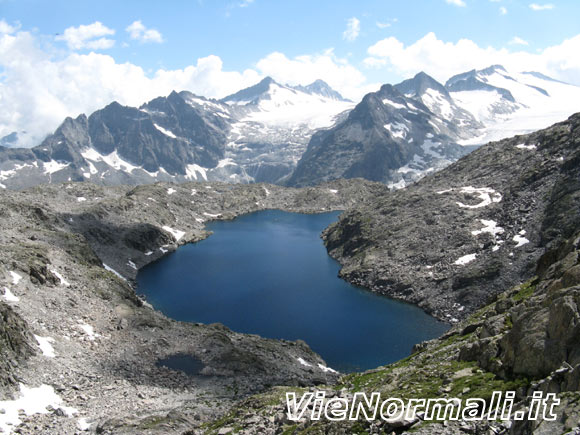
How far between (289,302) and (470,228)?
165 feet

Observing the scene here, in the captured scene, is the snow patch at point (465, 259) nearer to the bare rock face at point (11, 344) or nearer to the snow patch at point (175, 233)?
the bare rock face at point (11, 344)

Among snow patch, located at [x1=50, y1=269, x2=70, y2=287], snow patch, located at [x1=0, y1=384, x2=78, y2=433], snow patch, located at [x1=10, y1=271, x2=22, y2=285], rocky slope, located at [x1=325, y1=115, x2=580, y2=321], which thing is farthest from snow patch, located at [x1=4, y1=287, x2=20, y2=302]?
rocky slope, located at [x1=325, y1=115, x2=580, y2=321]

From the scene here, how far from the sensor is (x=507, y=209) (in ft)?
378

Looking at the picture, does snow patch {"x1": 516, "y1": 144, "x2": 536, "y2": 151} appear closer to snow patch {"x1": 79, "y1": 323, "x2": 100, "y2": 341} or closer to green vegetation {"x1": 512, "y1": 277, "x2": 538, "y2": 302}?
green vegetation {"x1": 512, "y1": 277, "x2": 538, "y2": 302}

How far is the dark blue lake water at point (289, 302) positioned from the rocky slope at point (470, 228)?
7.69 m

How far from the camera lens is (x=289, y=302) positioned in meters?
102

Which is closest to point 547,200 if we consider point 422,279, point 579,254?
point 422,279

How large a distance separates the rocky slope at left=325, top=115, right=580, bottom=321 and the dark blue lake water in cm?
769

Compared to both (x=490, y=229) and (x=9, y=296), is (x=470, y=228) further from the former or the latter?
(x=9, y=296)

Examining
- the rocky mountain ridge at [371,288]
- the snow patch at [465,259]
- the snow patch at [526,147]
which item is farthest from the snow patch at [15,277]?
the snow patch at [526,147]

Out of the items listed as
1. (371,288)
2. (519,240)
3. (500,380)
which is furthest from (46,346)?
(519,240)

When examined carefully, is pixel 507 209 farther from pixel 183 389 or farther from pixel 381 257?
pixel 183 389

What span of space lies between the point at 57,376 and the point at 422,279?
258ft

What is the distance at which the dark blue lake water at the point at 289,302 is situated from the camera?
81.6 metres
